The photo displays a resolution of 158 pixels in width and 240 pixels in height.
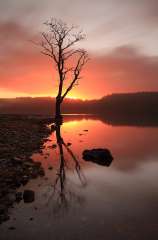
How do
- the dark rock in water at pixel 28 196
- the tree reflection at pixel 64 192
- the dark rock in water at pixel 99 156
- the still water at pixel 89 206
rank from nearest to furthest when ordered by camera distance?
the still water at pixel 89 206 < the tree reflection at pixel 64 192 < the dark rock in water at pixel 28 196 < the dark rock in water at pixel 99 156

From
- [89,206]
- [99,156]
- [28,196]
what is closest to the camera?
[89,206]

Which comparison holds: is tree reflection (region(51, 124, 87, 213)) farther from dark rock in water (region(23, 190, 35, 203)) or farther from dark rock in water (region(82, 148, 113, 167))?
dark rock in water (region(82, 148, 113, 167))

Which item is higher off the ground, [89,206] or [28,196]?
[28,196]

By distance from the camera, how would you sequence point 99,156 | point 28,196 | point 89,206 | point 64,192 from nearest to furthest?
1. point 89,206
2. point 28,196
3. point 64,192
4. point 99,156

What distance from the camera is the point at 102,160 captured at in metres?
14.3

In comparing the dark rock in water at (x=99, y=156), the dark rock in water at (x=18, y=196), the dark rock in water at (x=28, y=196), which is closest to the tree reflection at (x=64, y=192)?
the dark rock in water at (x=28, y=196)

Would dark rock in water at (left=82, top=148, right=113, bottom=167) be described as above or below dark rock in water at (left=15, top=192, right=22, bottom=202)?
below

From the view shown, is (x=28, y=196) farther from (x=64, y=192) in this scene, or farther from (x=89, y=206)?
(x=89, y=206)

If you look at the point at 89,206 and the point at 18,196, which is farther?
the point at 18,196

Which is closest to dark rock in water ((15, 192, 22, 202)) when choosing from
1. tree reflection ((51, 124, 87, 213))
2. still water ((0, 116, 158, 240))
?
still water ((0, 116, 158, 240))

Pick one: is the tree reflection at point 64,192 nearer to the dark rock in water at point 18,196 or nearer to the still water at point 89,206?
the still water at point 89,206

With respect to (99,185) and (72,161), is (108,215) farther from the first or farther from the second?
(72,161)

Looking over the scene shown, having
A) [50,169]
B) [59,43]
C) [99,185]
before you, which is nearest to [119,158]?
[50,169]

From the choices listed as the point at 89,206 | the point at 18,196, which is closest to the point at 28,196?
the point at 18,196
